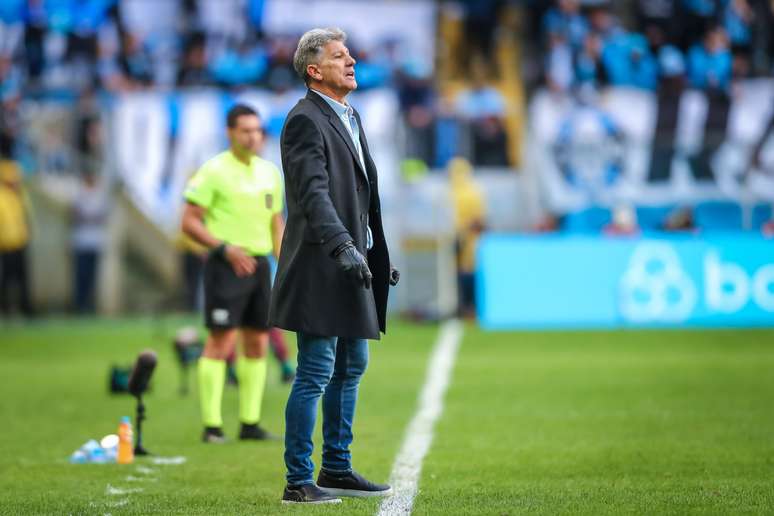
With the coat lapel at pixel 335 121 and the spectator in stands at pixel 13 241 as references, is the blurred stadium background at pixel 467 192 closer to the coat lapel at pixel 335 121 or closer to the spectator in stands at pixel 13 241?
the spectator in stands at pixel 13 241

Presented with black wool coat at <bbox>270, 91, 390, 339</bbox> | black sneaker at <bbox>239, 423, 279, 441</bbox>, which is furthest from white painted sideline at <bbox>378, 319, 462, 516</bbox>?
black sneaker at <bbox>239, 423, 279, 441</bbox>

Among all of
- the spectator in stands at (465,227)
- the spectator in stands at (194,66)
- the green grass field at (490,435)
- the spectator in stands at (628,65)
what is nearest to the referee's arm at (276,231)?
the green grass field at (490,435)

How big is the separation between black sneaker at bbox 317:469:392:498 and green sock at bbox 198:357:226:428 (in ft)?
7.96

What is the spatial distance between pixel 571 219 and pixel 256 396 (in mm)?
13956

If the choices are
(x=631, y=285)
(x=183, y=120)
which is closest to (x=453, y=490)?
(x=631, y=285)

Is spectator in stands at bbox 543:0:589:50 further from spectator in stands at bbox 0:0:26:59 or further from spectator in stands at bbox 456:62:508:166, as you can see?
spectator in stands at bbox 0:0:26:59

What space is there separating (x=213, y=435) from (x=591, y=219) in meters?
14.0

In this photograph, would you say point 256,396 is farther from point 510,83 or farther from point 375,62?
point 510,83

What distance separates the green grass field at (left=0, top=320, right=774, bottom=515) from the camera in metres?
6.42

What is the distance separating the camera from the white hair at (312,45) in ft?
20.7

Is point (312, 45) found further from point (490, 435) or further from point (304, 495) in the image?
point (490, 435)

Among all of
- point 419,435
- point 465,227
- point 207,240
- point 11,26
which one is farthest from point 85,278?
point 419,435

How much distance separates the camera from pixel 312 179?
612 centimetres

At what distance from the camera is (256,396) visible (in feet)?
29.4
